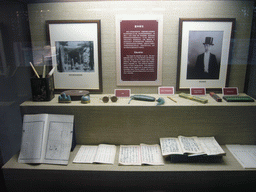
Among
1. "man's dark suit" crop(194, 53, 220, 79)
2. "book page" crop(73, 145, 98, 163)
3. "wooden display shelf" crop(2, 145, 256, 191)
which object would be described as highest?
"man's dark suit" crop(194, 53, 220, 79)

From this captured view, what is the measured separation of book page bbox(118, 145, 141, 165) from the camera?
133 cm

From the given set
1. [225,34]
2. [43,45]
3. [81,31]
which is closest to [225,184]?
[225,34]

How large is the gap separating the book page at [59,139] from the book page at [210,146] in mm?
972

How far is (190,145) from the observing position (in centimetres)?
139

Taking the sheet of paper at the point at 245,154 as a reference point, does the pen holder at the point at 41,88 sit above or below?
above

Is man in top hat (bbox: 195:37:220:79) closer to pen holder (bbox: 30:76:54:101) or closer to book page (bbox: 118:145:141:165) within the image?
book page (bbox: 118:145:141:165)

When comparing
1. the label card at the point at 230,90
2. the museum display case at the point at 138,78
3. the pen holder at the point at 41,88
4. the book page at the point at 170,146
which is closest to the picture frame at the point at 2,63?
the museum display case at the point at 138,78

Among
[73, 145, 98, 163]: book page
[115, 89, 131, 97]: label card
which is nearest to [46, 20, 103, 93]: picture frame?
[115, 89, 131, 97]: label card

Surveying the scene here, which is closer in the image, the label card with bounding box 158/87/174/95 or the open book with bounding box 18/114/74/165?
the open book with bounding box 18/114/74/165

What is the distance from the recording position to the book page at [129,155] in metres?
1.33

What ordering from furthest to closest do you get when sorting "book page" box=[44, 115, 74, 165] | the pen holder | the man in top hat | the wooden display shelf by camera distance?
1. the man in top hat
2. the pen holder
3. "book page" box=[44, 115, 74, 165]
4. the wooden display shelf

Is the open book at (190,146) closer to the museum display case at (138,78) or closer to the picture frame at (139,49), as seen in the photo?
the museum display case at (138,78)

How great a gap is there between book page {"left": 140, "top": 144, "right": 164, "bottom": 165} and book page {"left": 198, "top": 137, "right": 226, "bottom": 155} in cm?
31

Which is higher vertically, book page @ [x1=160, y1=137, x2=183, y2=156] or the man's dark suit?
the man's dark suit
